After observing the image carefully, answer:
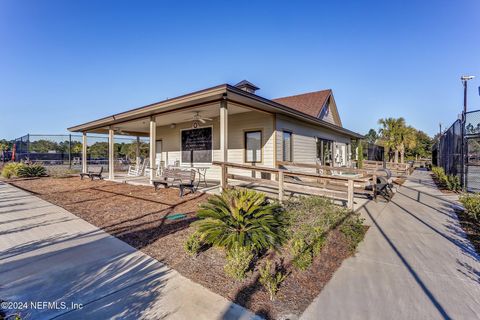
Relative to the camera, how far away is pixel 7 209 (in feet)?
19.8

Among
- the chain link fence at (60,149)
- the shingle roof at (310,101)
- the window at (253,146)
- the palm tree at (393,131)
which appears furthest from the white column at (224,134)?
the palm tree at (393,131)

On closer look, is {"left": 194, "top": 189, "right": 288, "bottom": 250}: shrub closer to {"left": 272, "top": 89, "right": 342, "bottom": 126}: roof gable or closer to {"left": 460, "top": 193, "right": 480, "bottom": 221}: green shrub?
{"left": 460, "top": 193, "right": 480, "bottom": 221}: green shrub

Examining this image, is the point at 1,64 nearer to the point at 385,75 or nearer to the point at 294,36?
the point at 294,36

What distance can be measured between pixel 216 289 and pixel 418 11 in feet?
39.2

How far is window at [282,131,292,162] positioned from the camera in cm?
929

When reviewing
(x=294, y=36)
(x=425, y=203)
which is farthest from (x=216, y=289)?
(x=294, y=36)

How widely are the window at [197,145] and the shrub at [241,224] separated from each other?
6587mm

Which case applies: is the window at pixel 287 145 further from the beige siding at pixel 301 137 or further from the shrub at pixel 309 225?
the shrub at pixel 309 225

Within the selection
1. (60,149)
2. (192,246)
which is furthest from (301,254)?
(60,149)

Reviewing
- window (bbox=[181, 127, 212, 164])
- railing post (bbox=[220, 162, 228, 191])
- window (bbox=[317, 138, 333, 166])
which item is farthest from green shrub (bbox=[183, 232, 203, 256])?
window (bbox=[317, 138, 333, 166])

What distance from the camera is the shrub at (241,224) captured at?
334 cm

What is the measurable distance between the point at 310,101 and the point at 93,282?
14.0m

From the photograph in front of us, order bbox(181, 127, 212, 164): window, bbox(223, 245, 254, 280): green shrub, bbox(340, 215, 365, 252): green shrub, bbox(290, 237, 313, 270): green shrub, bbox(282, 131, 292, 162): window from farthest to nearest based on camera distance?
bbox(181, 127, 212, 164): window
bbox(282, 131, 292, 162): window
bbox(340, 215, 365, 252): green shrub
bbox(290, 237, 313, 270): green shrub
bbox(223, 245, 254, 280): green shrub

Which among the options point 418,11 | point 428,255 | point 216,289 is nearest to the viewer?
point 216,289
